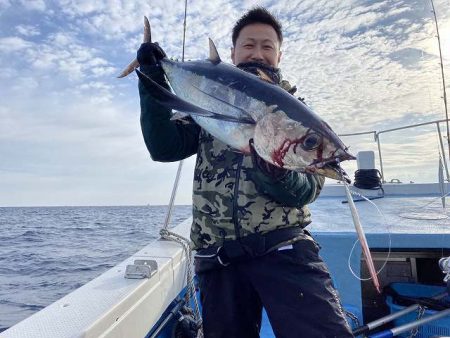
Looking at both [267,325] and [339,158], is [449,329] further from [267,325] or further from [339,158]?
[339,158]

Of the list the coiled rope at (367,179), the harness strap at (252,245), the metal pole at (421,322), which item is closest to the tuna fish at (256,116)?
the harness strap at (252,245)

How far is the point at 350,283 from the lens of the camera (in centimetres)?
313

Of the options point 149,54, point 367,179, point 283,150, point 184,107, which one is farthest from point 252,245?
point 367,179

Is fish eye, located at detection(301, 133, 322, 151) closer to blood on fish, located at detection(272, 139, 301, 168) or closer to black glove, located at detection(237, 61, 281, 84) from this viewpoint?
blood on fish, located at detection(272, 139, 301, 168)

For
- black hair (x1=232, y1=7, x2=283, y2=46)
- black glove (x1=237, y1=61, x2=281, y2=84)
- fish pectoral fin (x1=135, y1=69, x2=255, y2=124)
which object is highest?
black hair (x1=232, y1=7, x2=283, y2=46)

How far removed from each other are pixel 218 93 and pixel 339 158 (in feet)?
1.98

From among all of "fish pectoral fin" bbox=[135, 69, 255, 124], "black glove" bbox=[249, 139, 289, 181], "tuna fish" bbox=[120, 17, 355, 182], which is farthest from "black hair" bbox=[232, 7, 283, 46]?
"black glove" bbox=[249, 139, 289, 181]

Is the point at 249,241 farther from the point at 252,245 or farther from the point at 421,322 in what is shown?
the point at 421,322

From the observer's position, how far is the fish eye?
129 centimetres

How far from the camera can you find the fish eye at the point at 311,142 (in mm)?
1287

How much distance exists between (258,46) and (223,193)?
0.92 m

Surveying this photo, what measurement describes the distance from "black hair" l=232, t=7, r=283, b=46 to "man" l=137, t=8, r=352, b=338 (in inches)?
10.1

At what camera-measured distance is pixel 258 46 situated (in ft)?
7.08

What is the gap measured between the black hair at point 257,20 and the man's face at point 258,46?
72 mm
